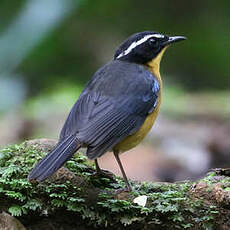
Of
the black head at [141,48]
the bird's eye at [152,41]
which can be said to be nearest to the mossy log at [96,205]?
the black head at [141,48]

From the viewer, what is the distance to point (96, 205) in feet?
16.9

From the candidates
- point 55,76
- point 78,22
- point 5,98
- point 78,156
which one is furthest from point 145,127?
point 78,22

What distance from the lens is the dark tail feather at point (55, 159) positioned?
4.90m

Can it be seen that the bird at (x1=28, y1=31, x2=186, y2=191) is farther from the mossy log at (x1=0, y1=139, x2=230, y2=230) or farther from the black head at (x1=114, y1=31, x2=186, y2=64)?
the mossy log at (x1=0, y1=139, x2=230, y2=230)

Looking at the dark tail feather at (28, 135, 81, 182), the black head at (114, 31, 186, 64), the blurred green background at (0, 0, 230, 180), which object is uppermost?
the black head at (114, 31, 186, 64)

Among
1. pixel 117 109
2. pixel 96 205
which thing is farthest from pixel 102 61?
pixel 96 205

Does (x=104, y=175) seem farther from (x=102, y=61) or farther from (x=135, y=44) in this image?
(x=102, y=61)

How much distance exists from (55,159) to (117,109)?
113 centimetres

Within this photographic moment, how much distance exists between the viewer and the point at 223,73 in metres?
14.3

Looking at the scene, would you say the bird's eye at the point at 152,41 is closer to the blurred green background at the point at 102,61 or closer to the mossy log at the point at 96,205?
the mossy log at the point at 96,205

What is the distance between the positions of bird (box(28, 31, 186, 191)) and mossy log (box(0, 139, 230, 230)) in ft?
0.66

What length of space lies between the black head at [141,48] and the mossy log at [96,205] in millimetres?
1977

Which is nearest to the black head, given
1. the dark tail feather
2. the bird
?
the bird

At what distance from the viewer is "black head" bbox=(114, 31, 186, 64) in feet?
22.6
